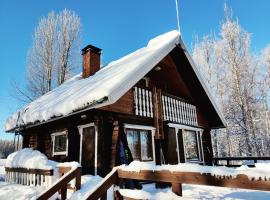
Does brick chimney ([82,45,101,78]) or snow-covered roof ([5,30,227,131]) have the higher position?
brick chimney ([82,45,101,78])

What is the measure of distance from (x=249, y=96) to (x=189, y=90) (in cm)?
1423

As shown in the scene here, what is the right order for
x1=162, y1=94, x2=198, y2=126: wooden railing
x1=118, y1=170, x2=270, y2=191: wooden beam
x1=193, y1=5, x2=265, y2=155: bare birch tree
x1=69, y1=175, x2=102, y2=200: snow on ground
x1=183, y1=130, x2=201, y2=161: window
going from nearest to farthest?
→ x1=118, y1=170, x2=270, y2=191: wooden beam
x1=69, y1=175, x2=102, y2=200: snow on ground
x1=162, y1=94, x2=198, y2=126: wooden railing
x1=183, y1=130, x2=201, y2=161: window
x1=193, y1=5, x2=265, y2=155: bare birch tree

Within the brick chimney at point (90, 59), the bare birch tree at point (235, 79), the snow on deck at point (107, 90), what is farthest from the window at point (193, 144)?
the bare birch tree at point (235, 79)

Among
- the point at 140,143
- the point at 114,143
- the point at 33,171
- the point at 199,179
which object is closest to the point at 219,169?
the point at 199,179

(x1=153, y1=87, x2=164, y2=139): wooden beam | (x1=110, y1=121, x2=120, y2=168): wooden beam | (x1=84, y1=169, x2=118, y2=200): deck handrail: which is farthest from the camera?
(x1=153, y1=87, x2=164, y2=139): wooden beam

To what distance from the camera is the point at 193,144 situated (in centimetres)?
1312

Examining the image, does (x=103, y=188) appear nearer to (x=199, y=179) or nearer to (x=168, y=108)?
(x=199, y=179)

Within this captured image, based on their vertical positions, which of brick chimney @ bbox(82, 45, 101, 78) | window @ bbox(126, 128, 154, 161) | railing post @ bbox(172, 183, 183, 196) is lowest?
railing post @ bbox(172, 183, 183, 196)

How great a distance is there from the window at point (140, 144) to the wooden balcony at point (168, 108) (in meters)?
0.75

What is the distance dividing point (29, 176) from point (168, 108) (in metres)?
6.42

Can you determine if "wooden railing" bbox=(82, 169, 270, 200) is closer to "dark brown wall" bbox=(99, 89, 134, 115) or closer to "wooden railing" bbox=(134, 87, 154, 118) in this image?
"dark brown wall" bbox=(99, 89, 134, 115)

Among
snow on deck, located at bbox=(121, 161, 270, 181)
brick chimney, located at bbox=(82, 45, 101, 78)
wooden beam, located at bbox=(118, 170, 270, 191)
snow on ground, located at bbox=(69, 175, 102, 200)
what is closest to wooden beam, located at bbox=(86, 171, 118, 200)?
wooden beam, located at bbox=(118, 170, 270, 191)

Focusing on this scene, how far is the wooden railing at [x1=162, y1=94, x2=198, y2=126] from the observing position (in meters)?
11.0

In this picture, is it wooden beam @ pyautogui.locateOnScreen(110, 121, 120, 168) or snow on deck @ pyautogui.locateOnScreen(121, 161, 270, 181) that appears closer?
snow on deck @ pyautogui.locateOnScreen(121, 161, 270, 181)
